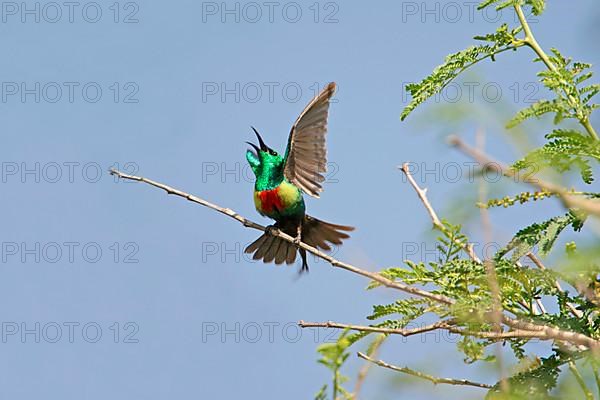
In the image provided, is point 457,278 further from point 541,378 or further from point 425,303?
point 541,378

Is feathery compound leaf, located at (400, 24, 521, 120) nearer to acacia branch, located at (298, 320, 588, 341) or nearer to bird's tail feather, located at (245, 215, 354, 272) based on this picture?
acacia branch, located at (298, 320, 588, 341)

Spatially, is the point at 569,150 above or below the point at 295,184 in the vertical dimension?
below

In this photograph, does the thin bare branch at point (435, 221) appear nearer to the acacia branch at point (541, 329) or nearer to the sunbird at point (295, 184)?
the acacia branch at point (541, 329)

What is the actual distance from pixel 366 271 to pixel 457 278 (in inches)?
15.8

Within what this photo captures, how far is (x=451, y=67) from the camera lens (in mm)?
2533

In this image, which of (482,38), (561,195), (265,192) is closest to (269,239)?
(265,192)

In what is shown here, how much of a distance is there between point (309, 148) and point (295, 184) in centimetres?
22

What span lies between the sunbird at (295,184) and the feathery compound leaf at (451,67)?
1.97m

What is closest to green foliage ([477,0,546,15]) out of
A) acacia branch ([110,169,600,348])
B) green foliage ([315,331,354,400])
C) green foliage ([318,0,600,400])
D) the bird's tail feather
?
green foliage ([318,0,600,400])

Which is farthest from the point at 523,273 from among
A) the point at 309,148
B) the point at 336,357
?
the point at 309,148

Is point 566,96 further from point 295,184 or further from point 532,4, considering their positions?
point 295,184

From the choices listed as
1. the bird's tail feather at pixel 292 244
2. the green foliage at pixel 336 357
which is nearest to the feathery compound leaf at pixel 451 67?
the green foliage at pixel 336 357

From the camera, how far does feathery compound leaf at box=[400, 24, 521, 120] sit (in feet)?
8.28

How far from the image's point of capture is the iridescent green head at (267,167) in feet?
17.4
